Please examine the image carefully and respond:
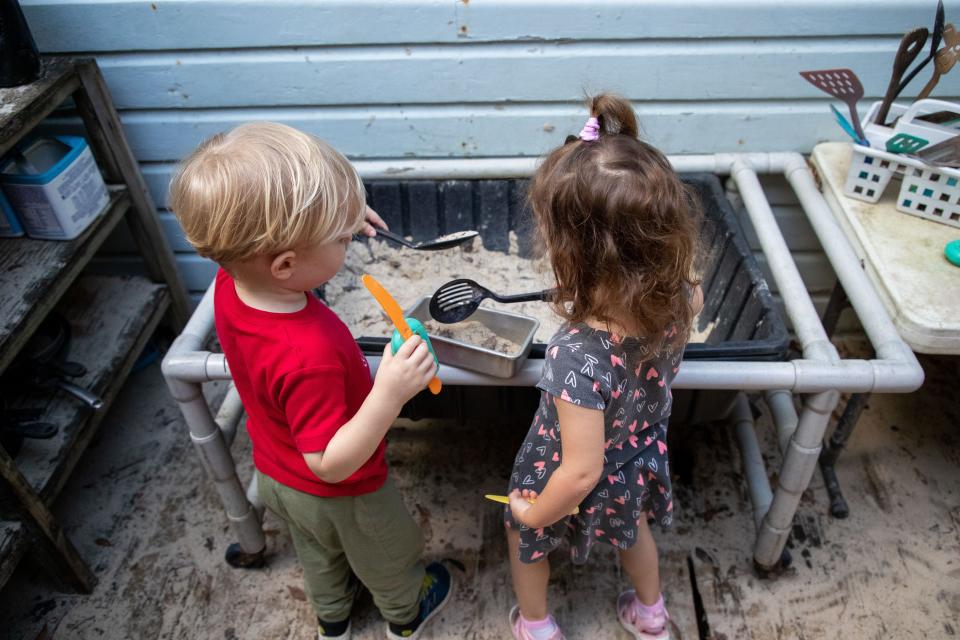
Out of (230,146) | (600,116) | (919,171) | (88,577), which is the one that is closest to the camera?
(230,146)

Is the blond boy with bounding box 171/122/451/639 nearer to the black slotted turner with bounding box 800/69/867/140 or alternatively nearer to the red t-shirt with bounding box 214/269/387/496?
the red t-shirt with bounding box 214/269/387/496

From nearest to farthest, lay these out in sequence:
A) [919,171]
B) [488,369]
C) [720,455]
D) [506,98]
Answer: [488,369] → [919,171] → [506,98] → [720,455]

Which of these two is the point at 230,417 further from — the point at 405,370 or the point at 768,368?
the point at 768,368

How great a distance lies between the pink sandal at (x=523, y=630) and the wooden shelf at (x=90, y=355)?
1150 mm

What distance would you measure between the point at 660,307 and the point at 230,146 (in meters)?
0.67

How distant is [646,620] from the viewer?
1.69 metres

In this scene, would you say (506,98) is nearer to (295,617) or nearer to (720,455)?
(720,455)

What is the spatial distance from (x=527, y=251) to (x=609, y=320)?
1014mm

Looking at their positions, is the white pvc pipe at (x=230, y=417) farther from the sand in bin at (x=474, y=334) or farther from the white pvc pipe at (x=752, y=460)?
the white pvc pipe at (x=752, y=460)

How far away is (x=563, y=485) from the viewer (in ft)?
3.84

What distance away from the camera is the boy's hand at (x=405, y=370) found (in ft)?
3.72

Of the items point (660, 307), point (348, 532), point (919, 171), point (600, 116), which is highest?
point (600, 116)

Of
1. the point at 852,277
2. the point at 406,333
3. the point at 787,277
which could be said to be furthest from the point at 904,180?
the point at 406,333

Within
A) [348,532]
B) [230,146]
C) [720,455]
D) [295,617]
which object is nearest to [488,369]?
[348,532]
